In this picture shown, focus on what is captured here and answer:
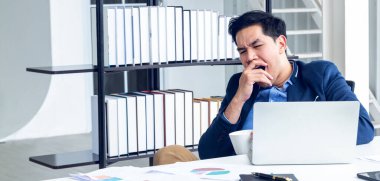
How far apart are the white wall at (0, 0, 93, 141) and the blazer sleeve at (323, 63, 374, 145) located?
430cm

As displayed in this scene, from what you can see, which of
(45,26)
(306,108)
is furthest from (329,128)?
(45,26)

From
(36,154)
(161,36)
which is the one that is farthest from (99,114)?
(36,154)

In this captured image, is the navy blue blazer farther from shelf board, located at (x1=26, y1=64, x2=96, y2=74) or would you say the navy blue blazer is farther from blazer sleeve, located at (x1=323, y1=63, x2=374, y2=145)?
shelf board, located at (x1=26, y1=64, x2=96, y2=74)

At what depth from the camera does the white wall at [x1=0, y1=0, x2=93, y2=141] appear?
261 inches

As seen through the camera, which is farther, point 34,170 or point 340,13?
point 34,170

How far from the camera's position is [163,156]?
2.82 m

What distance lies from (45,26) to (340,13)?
Result: 10.0 ft

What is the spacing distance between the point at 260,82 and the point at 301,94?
173mm

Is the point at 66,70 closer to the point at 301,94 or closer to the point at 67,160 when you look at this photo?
the point at 67,160

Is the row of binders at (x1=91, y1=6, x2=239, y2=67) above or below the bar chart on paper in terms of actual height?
above

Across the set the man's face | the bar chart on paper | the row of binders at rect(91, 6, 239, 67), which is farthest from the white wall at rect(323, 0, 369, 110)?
the bar chart on paper

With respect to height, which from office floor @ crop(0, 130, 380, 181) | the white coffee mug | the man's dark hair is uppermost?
the man's dark hair

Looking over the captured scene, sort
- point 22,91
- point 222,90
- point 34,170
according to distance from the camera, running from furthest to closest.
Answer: point 222,90 < point 22,91 < point 34,170

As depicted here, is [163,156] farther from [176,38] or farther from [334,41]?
[334,41]
